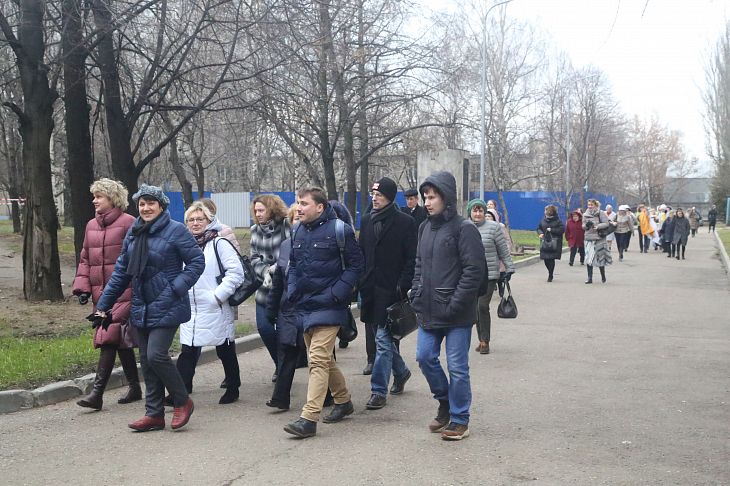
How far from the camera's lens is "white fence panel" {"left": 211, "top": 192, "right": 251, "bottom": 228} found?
150 ft

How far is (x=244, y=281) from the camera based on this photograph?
6965 mm

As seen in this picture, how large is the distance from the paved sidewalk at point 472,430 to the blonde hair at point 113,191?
1.69m

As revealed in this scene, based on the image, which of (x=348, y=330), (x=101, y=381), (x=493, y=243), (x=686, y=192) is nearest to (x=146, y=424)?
(x=101, y=381)

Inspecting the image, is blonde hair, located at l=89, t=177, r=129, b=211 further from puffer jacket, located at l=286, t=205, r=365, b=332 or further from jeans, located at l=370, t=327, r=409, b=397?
jeans, located at l=370, t=327, r=409, b=397

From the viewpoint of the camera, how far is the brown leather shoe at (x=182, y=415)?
6.00 m

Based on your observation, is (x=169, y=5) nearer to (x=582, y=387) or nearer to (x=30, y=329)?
(x=30, y=329)

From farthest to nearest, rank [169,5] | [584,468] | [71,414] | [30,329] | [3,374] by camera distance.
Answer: [169,5] < [30,329] < [3,374] < [71,414] < [584,468]

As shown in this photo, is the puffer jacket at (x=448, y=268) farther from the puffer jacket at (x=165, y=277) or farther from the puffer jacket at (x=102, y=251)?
the puffer jacket at (x=102, y=251)

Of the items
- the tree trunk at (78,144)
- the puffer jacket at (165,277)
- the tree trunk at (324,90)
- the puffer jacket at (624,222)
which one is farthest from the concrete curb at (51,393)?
the puffer jacket at (624,222)

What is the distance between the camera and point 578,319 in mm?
12258

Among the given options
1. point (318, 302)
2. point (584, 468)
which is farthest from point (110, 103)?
point (584, 468)

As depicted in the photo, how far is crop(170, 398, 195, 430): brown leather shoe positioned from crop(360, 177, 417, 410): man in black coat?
1.45 metres

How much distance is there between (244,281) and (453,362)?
2099mm

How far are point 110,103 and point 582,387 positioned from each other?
9.36m
